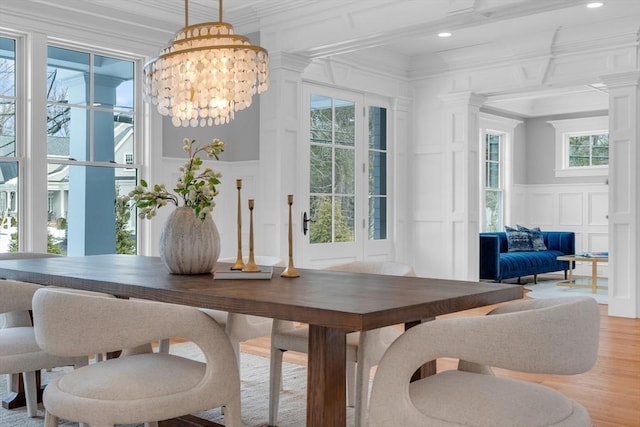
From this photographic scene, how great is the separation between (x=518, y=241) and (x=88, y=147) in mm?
6441

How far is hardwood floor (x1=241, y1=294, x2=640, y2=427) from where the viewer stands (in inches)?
132

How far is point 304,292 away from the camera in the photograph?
7.47 feet

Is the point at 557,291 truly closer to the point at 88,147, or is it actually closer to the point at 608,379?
the point at 608,379

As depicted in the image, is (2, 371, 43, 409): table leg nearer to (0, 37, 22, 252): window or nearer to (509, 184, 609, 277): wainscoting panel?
(0, 37, 22, 252): window

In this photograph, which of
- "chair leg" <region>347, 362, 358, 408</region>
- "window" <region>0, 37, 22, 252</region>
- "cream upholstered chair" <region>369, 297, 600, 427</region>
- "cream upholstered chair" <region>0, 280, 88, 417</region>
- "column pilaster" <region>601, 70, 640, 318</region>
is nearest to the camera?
"cream upholstered chair" <region>369, 297, 600, 427</region>

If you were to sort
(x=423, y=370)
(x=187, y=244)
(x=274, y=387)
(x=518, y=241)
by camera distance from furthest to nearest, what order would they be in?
(x=518, y=241)
(x=274, y=387)
(x=187, y=244)
(x=423, y=370)

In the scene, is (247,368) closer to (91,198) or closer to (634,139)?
(91,198)

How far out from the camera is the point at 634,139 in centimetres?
617

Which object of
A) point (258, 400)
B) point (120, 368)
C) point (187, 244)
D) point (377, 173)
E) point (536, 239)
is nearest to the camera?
point (120, 368)

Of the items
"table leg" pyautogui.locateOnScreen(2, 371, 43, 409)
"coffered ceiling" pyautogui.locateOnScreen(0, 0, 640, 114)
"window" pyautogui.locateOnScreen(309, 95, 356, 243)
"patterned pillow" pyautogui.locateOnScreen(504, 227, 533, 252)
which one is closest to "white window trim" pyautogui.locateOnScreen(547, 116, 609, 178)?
"patterned pillow" pyautogui.locateOnScreen(504, 227, 533, 252)

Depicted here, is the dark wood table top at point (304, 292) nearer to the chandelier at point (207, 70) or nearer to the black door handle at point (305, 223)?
the chandelier at point (207, 70)

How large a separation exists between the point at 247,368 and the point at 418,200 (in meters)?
3.94

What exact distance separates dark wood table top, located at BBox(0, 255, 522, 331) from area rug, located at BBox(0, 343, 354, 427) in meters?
0.72

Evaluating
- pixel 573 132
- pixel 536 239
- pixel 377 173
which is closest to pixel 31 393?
pixel 377 173
